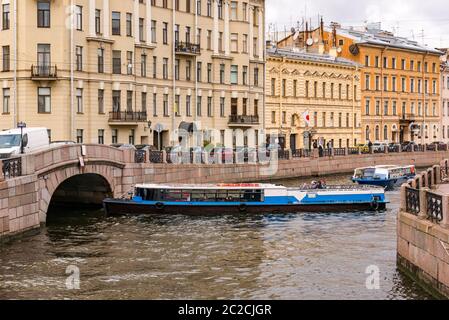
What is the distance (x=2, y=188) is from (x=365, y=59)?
53.3 meters

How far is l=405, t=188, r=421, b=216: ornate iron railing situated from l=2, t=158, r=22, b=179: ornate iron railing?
40.6 feet

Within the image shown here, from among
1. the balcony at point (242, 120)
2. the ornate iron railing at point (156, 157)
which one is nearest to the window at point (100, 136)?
the ornate iron railing at point (156, 157)

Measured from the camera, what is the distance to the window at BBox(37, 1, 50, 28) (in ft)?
150

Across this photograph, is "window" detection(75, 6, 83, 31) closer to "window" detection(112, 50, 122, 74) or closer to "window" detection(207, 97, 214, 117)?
"window" detection(112, 50, 122, 74)

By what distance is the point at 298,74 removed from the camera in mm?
66875

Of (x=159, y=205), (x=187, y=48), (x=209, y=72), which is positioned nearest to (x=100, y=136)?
(x=187, y=48)

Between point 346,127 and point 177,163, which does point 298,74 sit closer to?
point 346,127

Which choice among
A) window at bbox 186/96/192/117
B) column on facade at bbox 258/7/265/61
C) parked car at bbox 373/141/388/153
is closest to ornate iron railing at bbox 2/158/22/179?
window at bbox 186/96/192/117

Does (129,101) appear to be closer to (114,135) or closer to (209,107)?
(114,135)
